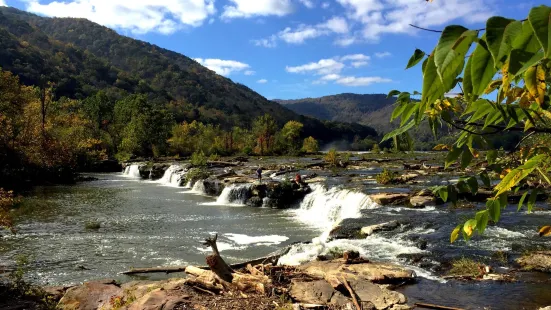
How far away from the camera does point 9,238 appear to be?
52.0 feet

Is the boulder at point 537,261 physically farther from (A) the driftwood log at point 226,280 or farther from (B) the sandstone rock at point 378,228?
(A) the driftwood log at point 226,280

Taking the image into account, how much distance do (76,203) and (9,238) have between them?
9.47 metres

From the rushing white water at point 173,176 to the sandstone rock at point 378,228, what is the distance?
25179mm

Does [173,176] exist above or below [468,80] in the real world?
below

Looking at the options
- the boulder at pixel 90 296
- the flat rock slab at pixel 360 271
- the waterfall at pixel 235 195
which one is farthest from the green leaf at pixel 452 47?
the waterfall at pixel 235 195

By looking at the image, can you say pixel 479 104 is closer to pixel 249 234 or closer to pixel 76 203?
pixel 249 234

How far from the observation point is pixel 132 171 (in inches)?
1855

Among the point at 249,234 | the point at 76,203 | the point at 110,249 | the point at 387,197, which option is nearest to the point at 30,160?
the point at 76,203

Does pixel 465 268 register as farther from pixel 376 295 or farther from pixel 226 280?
pixel 226 280

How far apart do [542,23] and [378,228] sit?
591 inches

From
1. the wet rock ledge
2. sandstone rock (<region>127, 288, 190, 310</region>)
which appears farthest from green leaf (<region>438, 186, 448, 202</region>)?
sandstone rock (<region>127, 288, 190, 310</region>)

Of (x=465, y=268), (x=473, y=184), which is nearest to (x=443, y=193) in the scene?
(x=473, y=184)

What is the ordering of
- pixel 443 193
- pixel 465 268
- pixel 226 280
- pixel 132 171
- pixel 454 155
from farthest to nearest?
pixel 132 171 < pixel 465 268 < pixel 226 280 < pixel 443 193 < pixel 454 155

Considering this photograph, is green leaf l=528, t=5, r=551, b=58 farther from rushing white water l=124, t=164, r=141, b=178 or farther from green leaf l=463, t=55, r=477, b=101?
rushing white water l=124, t=164, r=141, b=178
